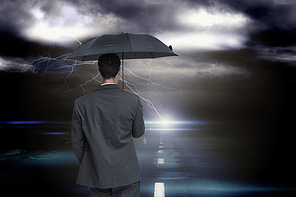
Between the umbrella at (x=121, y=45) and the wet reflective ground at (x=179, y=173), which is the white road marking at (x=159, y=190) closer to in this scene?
the wet reflective ground at (x=179, y=173)

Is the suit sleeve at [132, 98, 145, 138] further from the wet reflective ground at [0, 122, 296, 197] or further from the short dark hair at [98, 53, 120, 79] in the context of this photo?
the wet reflective ground at [0, 122, 296, 197]

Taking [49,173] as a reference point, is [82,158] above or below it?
above

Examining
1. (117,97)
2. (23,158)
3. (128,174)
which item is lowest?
(23,158)

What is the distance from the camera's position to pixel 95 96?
255 centimetres

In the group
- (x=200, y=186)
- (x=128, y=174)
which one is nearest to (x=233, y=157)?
(x=200, y=186)

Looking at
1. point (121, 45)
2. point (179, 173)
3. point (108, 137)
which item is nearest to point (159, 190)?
point (179, 173)

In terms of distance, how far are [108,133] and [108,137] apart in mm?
32

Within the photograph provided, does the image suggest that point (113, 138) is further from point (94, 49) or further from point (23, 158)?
point (23, 158)

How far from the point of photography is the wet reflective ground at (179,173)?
554cm

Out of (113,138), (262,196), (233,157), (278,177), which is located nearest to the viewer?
(113,138)

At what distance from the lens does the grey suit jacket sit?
8.23ft

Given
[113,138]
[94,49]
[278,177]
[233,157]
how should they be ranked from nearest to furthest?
[113,138], [94,49], [278,177], [233,157]

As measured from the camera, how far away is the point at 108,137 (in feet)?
8.20

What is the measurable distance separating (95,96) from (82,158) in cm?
59
